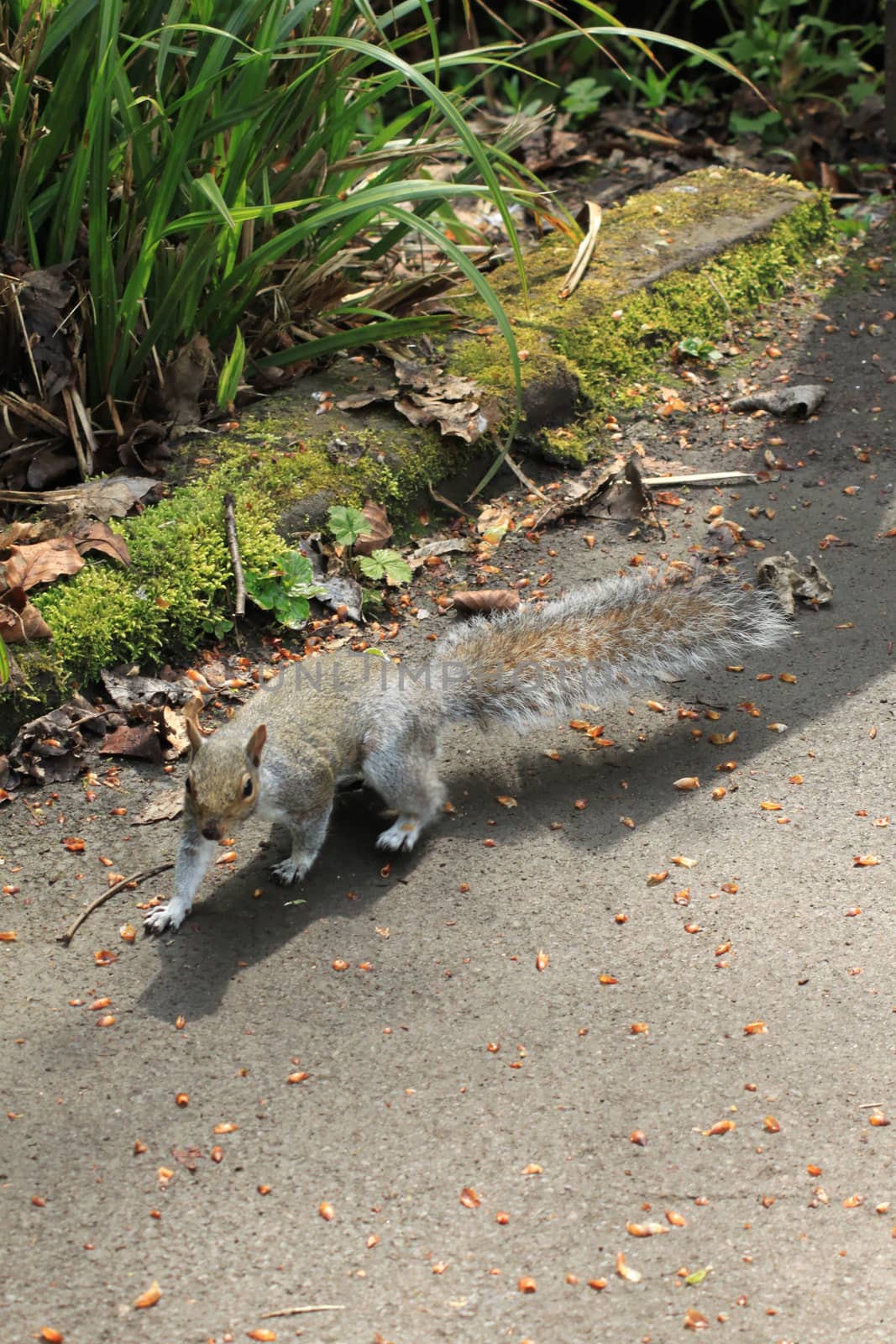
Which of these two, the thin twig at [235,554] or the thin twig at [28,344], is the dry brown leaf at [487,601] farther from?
the thin twig at [28,344]

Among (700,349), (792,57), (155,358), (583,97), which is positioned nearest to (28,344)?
(155,358)

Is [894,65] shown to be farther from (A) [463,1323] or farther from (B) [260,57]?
(A) [463,1323]

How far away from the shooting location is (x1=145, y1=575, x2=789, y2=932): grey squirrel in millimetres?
3080

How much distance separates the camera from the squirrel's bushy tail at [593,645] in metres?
3.51

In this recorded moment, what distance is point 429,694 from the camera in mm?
3453

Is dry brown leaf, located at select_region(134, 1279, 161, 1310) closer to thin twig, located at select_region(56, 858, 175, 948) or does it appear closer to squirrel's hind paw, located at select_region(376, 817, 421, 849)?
thin twig, located at select_region(56, 858, 175, 948)

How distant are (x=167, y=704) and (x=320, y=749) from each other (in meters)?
0.76

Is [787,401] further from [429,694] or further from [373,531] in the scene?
[429,694]

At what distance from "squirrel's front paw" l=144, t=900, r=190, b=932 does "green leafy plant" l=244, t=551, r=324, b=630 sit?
1.26m

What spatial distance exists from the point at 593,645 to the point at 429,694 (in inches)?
18.9

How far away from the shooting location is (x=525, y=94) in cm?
797

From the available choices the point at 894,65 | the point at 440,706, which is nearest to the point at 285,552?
the point at 440,706

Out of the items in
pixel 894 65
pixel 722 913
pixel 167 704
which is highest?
pixel 894 65

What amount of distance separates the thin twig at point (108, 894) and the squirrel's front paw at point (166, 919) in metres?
0.15
